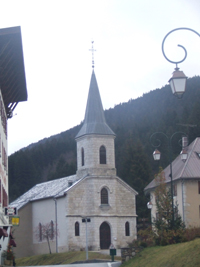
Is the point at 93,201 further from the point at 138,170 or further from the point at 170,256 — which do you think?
the point at 170,256

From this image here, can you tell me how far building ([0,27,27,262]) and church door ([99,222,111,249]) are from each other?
2120cm

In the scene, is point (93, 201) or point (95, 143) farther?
point (95, 143)

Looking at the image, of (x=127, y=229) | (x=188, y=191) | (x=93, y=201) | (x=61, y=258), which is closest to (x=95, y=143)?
(x=93, y=201)

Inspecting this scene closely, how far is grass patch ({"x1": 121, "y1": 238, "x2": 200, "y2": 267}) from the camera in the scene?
21125 millimetres

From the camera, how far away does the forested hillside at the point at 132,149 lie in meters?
88.2

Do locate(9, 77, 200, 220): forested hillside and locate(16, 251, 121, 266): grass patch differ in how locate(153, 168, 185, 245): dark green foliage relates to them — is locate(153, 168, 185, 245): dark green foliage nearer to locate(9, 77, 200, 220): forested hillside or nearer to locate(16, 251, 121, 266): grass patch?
locate(16, 251, 121, 266): grass patch

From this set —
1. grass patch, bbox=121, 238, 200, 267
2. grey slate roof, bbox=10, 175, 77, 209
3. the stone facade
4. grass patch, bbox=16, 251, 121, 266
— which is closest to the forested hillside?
the stone facade

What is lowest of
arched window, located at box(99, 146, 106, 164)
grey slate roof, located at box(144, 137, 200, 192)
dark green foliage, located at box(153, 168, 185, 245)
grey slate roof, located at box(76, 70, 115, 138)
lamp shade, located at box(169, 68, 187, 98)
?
dark green foliage, located at box(153, 168, 185, 245)

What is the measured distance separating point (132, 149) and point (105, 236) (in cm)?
3038

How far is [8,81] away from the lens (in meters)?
35.6

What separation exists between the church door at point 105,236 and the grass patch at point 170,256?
1287 inches

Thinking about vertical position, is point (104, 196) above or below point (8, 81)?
below

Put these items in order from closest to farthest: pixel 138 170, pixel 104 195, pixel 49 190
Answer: pixel 104 195 < pixel 49 190 < pixel 138 170

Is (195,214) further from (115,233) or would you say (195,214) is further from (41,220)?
(41,220)
